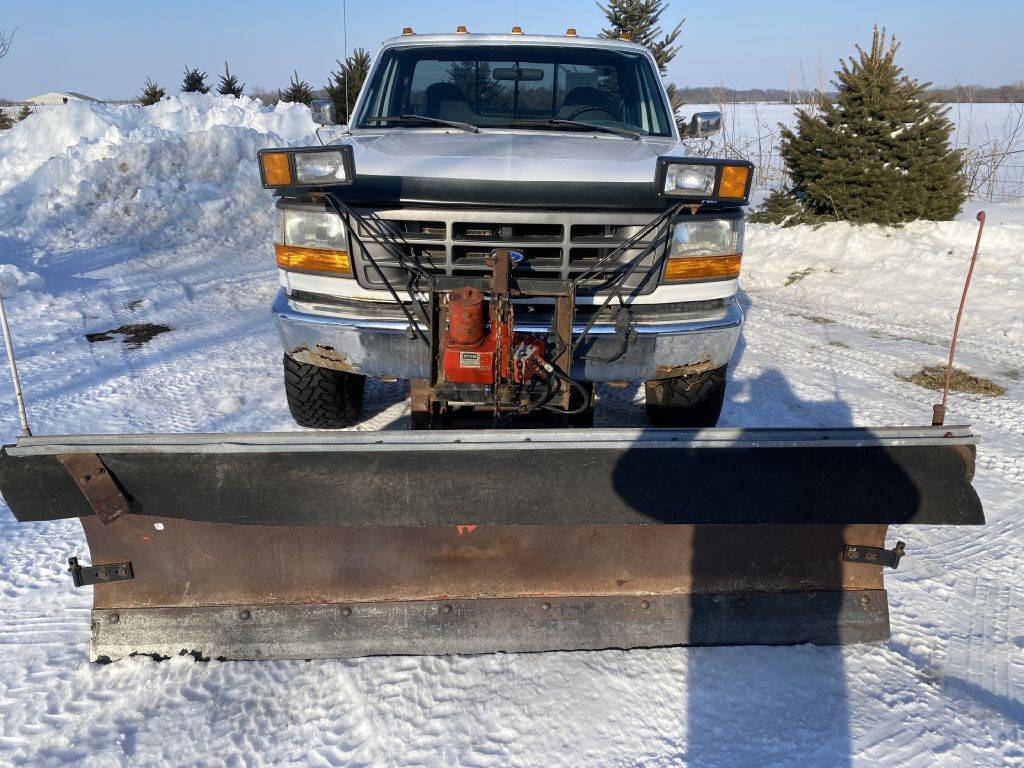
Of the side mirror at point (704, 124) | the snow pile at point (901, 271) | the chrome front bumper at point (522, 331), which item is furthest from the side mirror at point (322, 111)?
the snow pile at point (901, 271)

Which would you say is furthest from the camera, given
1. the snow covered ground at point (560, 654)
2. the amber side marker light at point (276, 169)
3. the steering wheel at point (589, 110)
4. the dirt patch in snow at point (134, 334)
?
the dirt patch in snow at point (134, 334)

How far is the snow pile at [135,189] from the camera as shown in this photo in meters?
9.12

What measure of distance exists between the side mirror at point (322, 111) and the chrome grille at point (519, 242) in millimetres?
1944

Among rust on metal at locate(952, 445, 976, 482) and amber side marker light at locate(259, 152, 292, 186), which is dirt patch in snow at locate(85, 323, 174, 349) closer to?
amber side marker light at locate(259, 152, 292, 186)

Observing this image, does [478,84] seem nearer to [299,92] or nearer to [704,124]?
[704,124]

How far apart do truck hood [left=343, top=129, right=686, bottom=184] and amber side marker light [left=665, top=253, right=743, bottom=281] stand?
387mm

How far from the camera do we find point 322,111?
15.1 ft

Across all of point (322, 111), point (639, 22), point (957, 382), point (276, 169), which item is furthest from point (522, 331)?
point (639, 22)

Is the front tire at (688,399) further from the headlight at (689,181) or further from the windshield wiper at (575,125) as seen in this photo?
the windshield wiper at (575,125)

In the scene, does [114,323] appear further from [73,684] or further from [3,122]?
[3,122]

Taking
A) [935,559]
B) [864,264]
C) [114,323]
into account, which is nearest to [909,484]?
[935,559]

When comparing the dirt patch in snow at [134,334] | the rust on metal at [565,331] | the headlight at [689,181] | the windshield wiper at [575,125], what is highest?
the windshield wiper at [575,125]

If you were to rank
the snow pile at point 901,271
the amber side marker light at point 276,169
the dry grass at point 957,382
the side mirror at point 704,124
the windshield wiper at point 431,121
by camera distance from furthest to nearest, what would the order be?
1. the snow pile at point 901,271
2. the dry grass at point 957,382
3. the side mirror at point 704,124
4. the windshield wiper at point 431,121
5. the amber side marker light at point 276,169

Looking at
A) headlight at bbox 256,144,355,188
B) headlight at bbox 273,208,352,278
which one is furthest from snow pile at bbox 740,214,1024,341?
headlight at bbox 256,144,355,188
